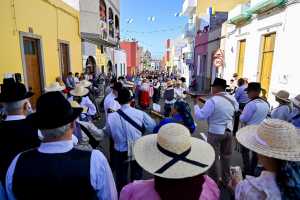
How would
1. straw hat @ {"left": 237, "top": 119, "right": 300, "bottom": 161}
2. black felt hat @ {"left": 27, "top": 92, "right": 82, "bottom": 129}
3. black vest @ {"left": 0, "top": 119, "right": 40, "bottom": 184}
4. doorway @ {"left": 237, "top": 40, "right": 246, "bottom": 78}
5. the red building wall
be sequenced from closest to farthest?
straw hat @ {"left": 237, "top": 119, "right": 300, "bottom": 161} < black felt hat @ {"left": 27, "top": 92, "right": 82, "bottom": 129} < black vest @ {"left": 0, "top": 119, "right": 40, "bottom": 184} < doorway @ {"left": 237, "top": 40, "right": 246, "bottom": 78} < the red building wall

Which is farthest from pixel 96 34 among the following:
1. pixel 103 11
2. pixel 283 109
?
pixel 283 109

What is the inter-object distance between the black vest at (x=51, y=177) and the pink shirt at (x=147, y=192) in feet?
0.94

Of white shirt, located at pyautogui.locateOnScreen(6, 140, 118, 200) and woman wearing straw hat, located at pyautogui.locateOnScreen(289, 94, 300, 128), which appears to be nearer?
white shirt, located at pyautogui.locateOnScreen(6, 140, 118, 200)

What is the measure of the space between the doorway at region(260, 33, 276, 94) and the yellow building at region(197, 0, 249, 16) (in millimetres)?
15396

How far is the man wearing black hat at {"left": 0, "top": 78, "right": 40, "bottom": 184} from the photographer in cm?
213

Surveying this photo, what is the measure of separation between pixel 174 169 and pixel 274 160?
0.70 m

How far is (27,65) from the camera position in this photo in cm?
745

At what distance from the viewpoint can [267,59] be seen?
9.41 m

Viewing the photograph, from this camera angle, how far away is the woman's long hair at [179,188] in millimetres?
1393

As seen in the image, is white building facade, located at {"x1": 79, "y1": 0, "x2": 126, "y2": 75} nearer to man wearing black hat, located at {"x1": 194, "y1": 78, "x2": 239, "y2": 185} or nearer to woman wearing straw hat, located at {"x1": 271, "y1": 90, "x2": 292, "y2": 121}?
man wearing black hat, located at {"x1": 194, "y1": 78, "x2": 239, "y2": 185}

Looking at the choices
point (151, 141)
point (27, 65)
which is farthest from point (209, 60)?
point (151, 141)

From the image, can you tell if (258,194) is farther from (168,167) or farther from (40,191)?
(40,191)

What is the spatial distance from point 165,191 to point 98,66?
18163 mm

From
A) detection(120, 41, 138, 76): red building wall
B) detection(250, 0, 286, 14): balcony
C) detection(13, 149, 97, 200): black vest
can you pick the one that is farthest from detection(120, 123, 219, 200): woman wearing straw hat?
detection(120, 41, 138, 76): red building wall
